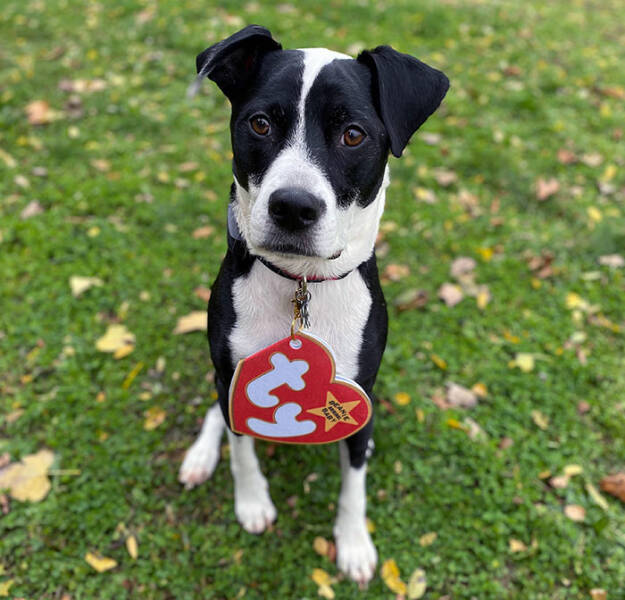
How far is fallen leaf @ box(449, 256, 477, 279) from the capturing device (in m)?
4.17

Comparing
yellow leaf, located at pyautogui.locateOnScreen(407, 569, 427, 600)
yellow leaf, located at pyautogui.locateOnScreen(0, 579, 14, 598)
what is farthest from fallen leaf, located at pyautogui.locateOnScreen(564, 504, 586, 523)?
yellow leaf, located at pyautogui.locateOnScreen(0, 579, 14, 598)

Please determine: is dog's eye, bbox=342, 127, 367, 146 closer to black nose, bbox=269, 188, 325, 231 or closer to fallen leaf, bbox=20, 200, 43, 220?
black nose, bbox=269, 188, 325, 231

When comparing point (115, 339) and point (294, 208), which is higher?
point (294, 208)

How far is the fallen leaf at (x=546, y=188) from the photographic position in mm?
4754

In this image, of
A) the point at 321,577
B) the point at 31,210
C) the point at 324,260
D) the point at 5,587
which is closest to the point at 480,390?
the point at 321,577

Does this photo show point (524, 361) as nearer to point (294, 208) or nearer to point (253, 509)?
point (253, 509)

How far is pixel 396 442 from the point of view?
3174 millimetres

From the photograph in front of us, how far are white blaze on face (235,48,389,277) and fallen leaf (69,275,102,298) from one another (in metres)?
2.20

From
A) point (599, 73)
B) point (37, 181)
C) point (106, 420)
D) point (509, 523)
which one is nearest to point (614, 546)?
point (509, 523)

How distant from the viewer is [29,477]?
2912 mm

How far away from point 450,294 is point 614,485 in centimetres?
158

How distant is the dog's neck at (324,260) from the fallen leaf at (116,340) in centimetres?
178

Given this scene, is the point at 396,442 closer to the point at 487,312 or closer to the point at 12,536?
the point at 487,312

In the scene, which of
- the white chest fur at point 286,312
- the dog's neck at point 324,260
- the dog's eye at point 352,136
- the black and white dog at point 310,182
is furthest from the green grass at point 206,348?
the dog's eye at point 352,136
